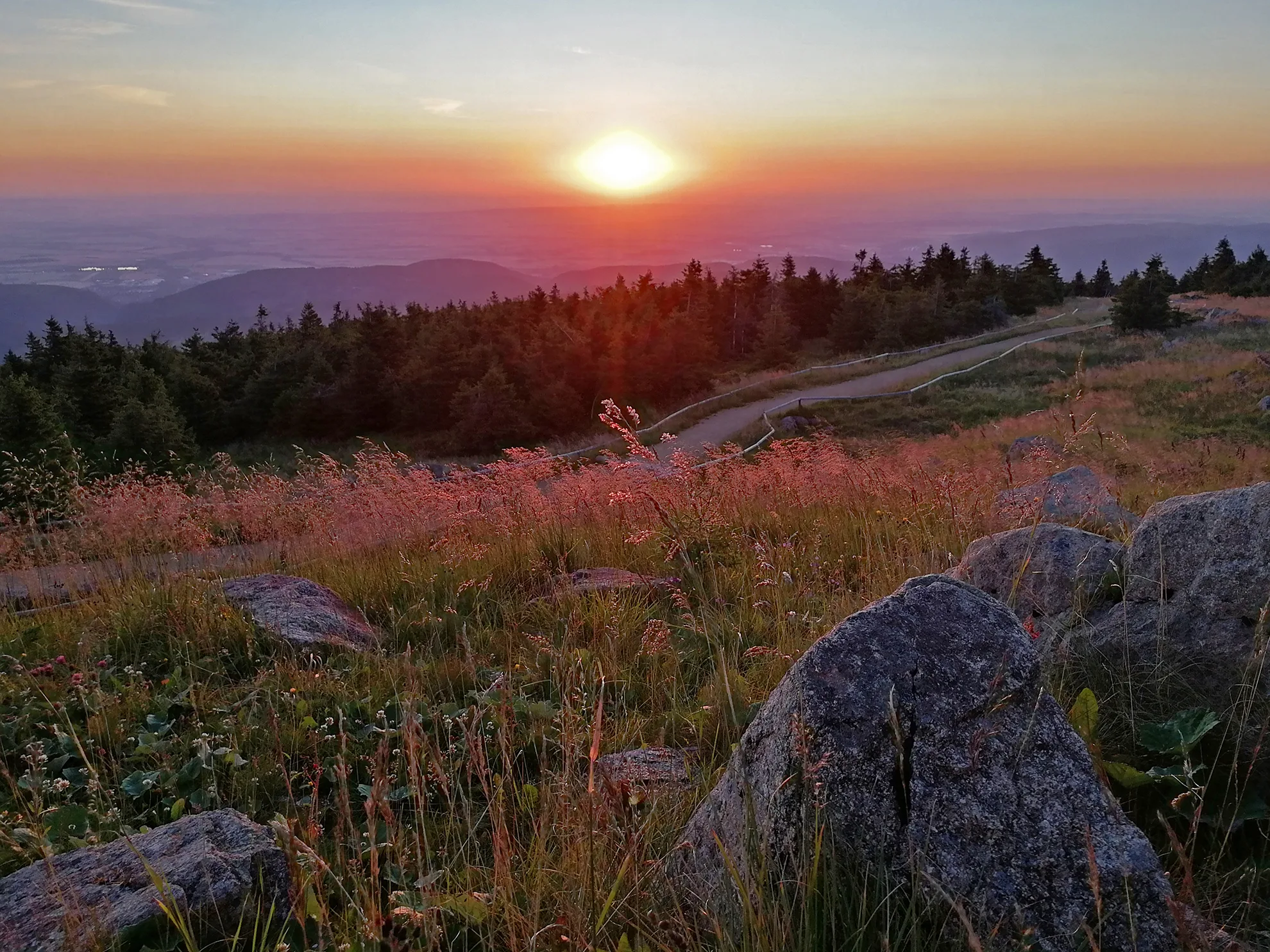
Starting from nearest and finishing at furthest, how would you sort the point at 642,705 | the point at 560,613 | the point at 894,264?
the point at 642,705 < the point at 560,613 < the point at 894,264

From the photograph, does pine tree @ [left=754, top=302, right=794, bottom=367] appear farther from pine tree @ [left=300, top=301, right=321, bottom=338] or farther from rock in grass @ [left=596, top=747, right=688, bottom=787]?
rock in grass @ [left=596, top=747, right=688, bottom=787]

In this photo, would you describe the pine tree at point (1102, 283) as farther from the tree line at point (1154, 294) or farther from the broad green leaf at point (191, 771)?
the broad green leaf at point (191, 771)

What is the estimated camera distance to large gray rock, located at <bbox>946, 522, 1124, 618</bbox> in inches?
134

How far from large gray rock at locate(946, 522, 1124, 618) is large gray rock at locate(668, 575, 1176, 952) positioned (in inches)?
53.0

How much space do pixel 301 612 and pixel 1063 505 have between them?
5736 millimetres

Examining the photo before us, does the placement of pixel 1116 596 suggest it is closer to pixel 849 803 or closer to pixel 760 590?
pixel 760 590

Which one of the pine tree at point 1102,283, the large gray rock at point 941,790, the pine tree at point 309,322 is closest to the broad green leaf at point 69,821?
the large gray rock at point 941,790

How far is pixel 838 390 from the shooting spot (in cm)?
3444

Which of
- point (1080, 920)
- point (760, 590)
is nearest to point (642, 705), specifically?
point (760, 590)

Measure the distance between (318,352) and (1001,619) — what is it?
44203mm

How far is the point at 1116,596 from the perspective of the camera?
3.36m

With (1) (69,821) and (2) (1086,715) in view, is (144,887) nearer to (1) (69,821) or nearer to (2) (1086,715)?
(1) (69,821)

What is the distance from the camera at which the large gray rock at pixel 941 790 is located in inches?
70.0

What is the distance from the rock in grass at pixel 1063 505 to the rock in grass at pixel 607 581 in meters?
2.24
